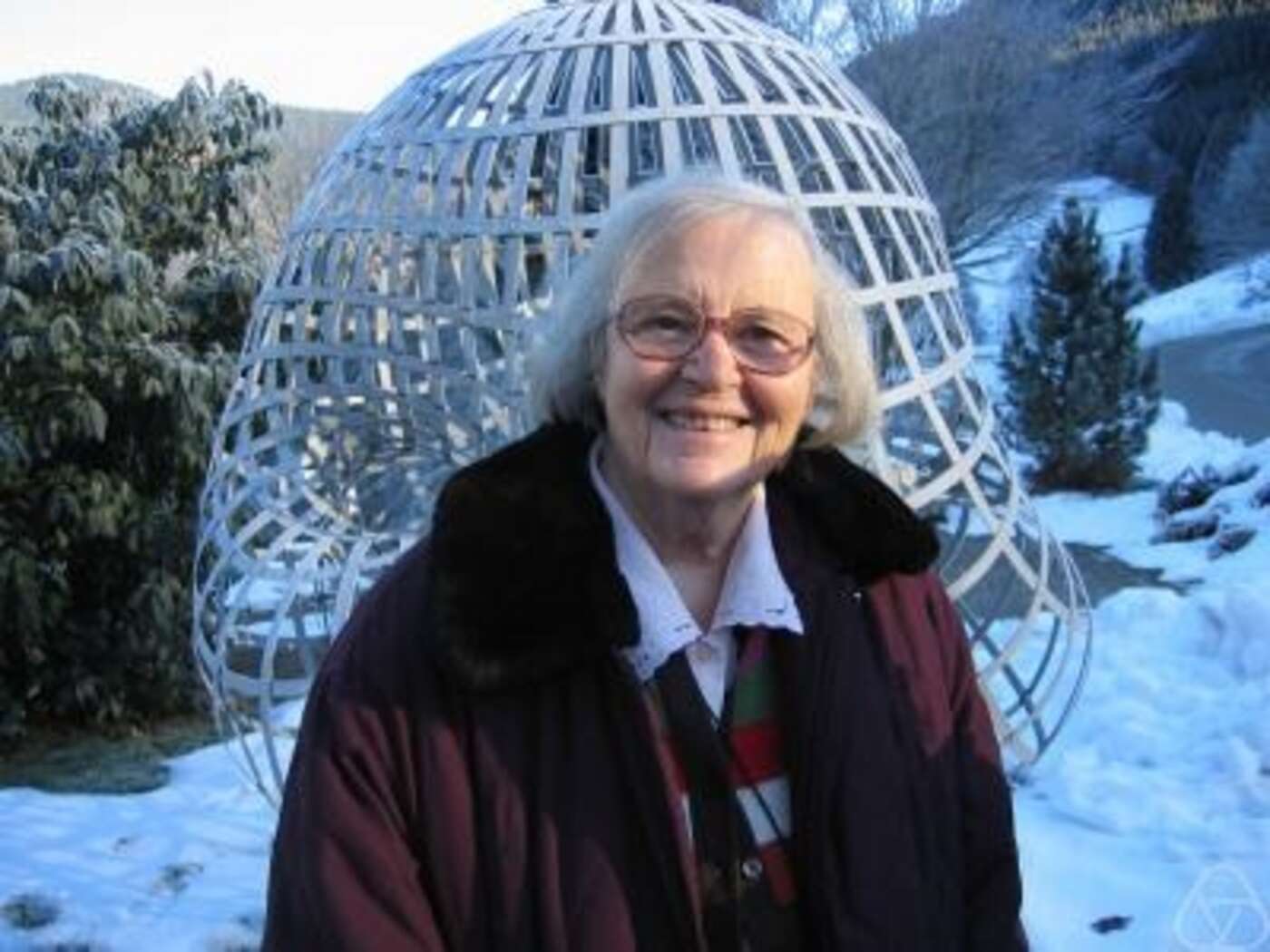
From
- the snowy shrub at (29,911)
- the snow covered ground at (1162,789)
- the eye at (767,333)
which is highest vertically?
the eye at (767,333)

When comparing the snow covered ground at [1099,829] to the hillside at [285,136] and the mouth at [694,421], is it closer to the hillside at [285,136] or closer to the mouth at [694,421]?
the mouth at [694,421]

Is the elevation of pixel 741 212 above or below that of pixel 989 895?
above

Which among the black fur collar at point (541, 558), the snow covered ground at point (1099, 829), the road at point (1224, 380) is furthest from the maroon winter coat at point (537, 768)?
the road at point (1224, 380)

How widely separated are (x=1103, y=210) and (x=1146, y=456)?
18510mm

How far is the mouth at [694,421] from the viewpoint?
1489 mm

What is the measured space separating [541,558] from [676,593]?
148 mm

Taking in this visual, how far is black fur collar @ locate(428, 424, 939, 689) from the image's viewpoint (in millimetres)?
1403

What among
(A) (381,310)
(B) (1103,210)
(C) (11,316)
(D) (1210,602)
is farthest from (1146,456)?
(B) (1103,210)

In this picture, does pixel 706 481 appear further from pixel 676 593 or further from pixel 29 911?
pixel 29 911

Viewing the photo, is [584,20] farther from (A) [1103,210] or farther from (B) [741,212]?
(A) [1103,210]

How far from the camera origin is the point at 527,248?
279 cm

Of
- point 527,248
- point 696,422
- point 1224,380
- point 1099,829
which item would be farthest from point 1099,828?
point 1224,380

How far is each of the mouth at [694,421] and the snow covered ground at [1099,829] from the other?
2.06 meters

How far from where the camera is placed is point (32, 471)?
5.29 metres
